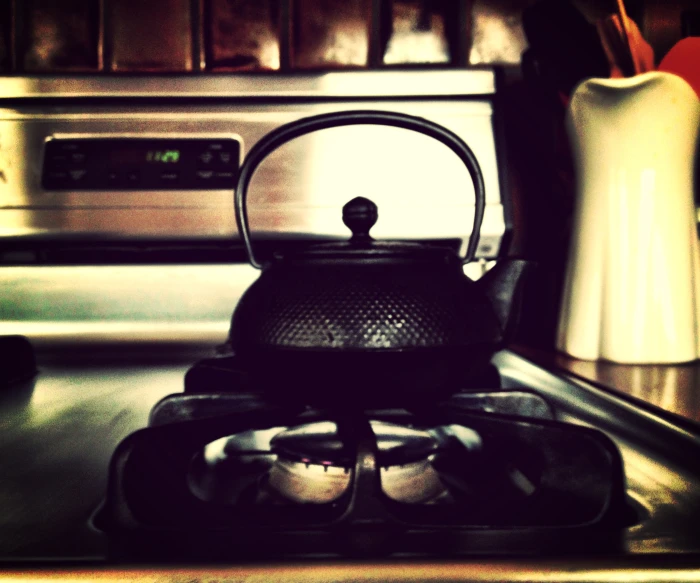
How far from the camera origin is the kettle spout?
1.58 feet

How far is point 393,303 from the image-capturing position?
0.37m

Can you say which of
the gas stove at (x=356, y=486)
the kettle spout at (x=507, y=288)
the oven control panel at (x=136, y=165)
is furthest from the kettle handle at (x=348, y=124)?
the oven control panel at (x=136, y=165)

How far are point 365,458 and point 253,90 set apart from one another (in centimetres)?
61

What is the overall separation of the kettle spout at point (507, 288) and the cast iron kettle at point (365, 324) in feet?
0.19

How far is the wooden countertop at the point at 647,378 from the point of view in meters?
0.45

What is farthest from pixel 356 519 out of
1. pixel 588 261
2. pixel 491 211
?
pixel 491 211

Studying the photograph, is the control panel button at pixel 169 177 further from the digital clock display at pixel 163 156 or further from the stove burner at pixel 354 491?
the stove burner at pixel 354 491

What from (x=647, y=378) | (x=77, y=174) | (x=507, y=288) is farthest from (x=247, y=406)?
(x=77, y=174)

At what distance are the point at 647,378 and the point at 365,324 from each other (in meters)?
0.35

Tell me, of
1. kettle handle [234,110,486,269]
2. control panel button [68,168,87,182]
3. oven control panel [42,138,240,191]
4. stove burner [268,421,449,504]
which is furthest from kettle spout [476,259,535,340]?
control panel button [68,168,87,182]

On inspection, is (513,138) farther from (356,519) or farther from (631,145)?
(356,519)

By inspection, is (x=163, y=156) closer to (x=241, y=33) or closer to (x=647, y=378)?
(x=241, y=33)

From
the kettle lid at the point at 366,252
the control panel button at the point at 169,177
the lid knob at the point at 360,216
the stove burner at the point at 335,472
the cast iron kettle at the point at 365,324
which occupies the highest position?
the control panel button at the point at 169,177

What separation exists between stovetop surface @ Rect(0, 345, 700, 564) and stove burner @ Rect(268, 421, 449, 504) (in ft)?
0.38
